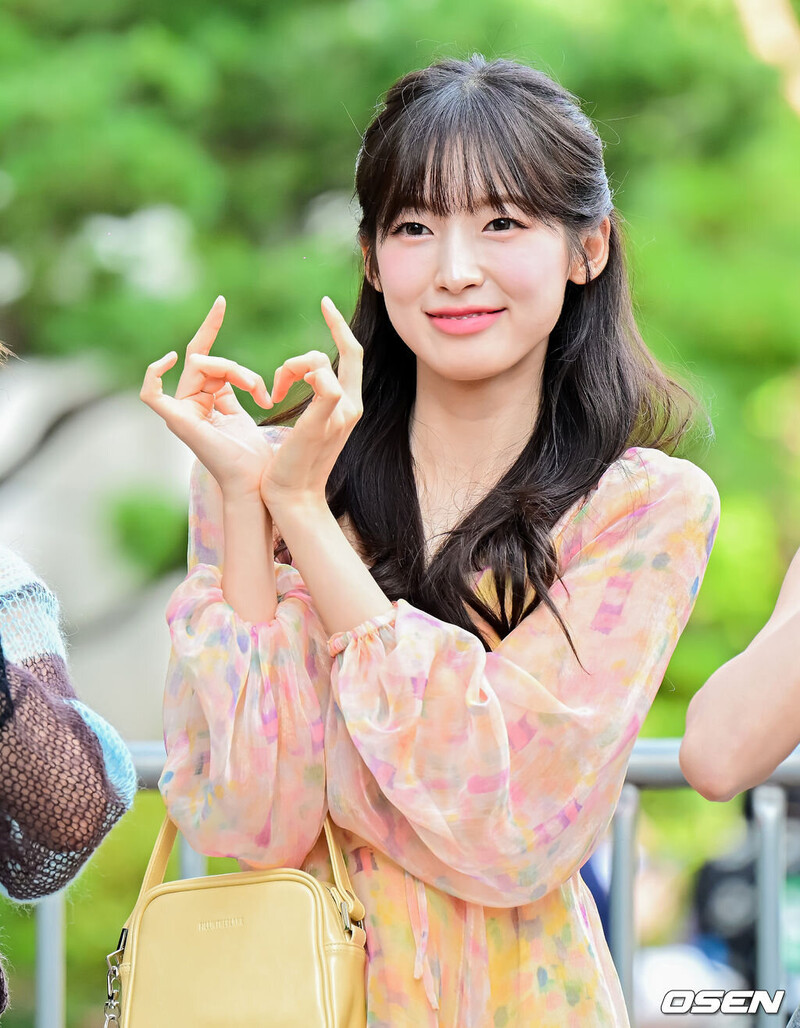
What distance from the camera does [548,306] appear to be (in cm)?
174

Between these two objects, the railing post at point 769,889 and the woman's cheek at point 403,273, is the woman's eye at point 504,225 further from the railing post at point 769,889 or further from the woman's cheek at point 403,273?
the railing post at point 769,889

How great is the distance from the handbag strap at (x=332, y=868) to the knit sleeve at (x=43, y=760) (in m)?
0.08

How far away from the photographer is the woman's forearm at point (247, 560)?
5.28 ft

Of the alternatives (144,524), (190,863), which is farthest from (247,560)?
(144,524)

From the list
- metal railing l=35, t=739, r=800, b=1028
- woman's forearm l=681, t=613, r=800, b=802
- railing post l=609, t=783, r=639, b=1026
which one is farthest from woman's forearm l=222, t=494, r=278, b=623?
railing post l=609, t=783, r=639, b=1026

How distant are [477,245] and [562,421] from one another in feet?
0.91

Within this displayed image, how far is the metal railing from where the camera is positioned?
226 centimetres

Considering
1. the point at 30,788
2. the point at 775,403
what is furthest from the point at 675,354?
the point at 30,788

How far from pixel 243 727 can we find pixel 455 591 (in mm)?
318

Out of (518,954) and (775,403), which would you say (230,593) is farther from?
(775,403)

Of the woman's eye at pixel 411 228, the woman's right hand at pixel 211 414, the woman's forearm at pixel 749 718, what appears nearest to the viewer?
the woman's forearm at pixel 749 718

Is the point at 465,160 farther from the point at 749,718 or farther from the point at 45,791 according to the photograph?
the point at 45,791

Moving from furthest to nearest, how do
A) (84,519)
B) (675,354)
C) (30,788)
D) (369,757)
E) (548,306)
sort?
(84,519), (675,354), (548,306), (369,757), (30,788)

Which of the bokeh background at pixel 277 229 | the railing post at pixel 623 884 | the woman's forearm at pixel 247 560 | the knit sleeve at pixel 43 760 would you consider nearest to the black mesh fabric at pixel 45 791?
the knit sleeve at pixel 43 760
